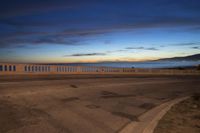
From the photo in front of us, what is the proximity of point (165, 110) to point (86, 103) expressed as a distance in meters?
2.77

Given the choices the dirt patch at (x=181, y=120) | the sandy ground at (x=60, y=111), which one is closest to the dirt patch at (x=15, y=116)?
the sandy ground at (x=60, y=111)

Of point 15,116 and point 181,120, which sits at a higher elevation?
point 15,116

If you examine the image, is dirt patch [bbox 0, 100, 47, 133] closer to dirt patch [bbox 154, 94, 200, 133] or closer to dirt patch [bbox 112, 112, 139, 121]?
dirt patch [bbox 112, 112, 139, 121]

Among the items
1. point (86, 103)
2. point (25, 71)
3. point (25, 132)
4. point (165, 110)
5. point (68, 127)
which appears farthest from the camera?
point (25, 71)

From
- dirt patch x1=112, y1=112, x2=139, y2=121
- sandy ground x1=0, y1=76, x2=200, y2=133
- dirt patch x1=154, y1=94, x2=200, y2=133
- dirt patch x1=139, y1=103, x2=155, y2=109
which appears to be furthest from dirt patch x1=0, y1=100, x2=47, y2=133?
dirt patch x1=139, y1=103, x2=155, y2=109

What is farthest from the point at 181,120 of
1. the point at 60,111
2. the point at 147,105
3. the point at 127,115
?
the point at 60,111

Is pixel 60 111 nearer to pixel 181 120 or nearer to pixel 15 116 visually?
pixel 15 116

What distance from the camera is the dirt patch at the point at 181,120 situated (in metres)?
6.37

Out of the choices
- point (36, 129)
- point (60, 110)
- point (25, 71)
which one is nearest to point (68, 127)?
point (36, 129)

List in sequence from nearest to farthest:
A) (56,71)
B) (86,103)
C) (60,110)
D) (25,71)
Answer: (60,110) < (86,103) < (25,71) < (56,71)

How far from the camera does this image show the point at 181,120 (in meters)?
7.47

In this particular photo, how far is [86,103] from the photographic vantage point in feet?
31.7

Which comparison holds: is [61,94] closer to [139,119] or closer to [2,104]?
[2,104]

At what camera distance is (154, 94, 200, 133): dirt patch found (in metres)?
6.37
